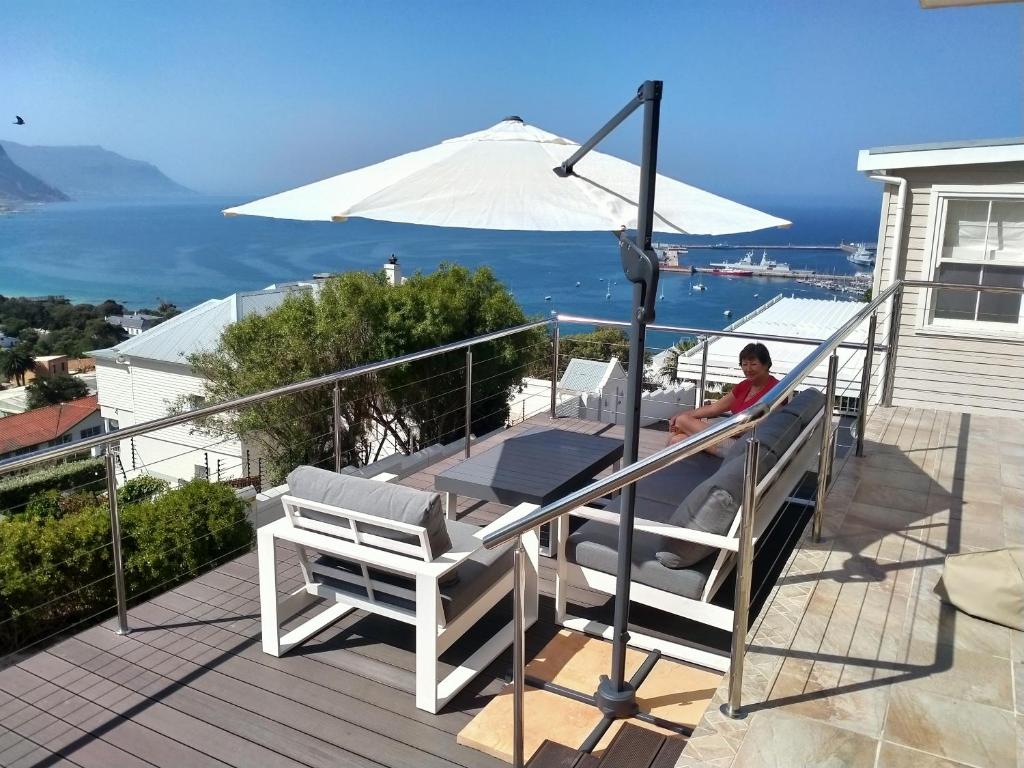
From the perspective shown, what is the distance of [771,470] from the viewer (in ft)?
11.5

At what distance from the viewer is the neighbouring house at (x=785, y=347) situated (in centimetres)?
1286

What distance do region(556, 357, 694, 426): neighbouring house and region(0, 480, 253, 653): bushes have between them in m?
4.22

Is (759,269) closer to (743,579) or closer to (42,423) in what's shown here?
(42,423)

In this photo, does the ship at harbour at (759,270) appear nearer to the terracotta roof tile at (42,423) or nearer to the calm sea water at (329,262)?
the calm sea water at (329,262)

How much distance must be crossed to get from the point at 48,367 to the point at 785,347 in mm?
57912

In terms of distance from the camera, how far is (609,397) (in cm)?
1586

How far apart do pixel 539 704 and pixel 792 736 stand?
0.93 m

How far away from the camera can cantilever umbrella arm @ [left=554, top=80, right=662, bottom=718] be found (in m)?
2.48

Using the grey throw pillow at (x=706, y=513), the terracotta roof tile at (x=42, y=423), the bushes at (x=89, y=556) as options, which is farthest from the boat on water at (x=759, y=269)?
the grey throw pillow at (x=706, y=513)

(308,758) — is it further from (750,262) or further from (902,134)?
(902,134)

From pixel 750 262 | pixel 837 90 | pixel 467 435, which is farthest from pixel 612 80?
pixel 467 435

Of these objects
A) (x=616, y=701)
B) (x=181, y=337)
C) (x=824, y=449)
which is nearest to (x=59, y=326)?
(x=181, y=337)

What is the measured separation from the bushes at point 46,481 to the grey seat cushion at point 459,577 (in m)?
20.8

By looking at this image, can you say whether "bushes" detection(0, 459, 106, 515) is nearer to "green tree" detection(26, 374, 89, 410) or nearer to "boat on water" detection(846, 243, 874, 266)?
"green tree" detection(26, 374, 89, 410)
